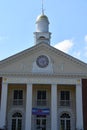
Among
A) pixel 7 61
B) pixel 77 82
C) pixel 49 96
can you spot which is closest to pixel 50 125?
pixel 49 96

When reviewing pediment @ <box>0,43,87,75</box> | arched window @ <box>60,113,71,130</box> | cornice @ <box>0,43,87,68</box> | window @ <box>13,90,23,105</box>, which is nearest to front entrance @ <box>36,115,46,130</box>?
arched window @ <box>60,113,71,130</box>

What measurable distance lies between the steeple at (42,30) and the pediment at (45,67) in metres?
6.01

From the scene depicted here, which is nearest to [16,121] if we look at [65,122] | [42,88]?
[42,88]

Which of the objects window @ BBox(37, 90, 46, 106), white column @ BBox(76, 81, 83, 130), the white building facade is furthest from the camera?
window @ BBox(37, 90, 46, 106)

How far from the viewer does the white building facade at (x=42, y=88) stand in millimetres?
35594

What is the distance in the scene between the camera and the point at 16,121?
120 ft

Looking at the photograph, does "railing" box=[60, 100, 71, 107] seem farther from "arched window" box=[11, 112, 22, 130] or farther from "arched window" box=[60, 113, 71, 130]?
"arched window" box=[11, 112, 22, 130]

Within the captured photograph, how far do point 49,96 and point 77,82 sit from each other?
157 inches

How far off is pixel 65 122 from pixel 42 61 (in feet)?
25.6

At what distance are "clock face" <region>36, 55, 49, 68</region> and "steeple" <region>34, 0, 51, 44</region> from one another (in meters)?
6.32

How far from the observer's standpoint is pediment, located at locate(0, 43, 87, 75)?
36.3 metres

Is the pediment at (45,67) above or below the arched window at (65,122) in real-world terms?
above

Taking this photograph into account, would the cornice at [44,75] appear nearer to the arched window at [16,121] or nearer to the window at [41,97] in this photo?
the window at [41,97]

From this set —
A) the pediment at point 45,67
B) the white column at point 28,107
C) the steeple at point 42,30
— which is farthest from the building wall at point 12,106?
the steeple at point 42,30
